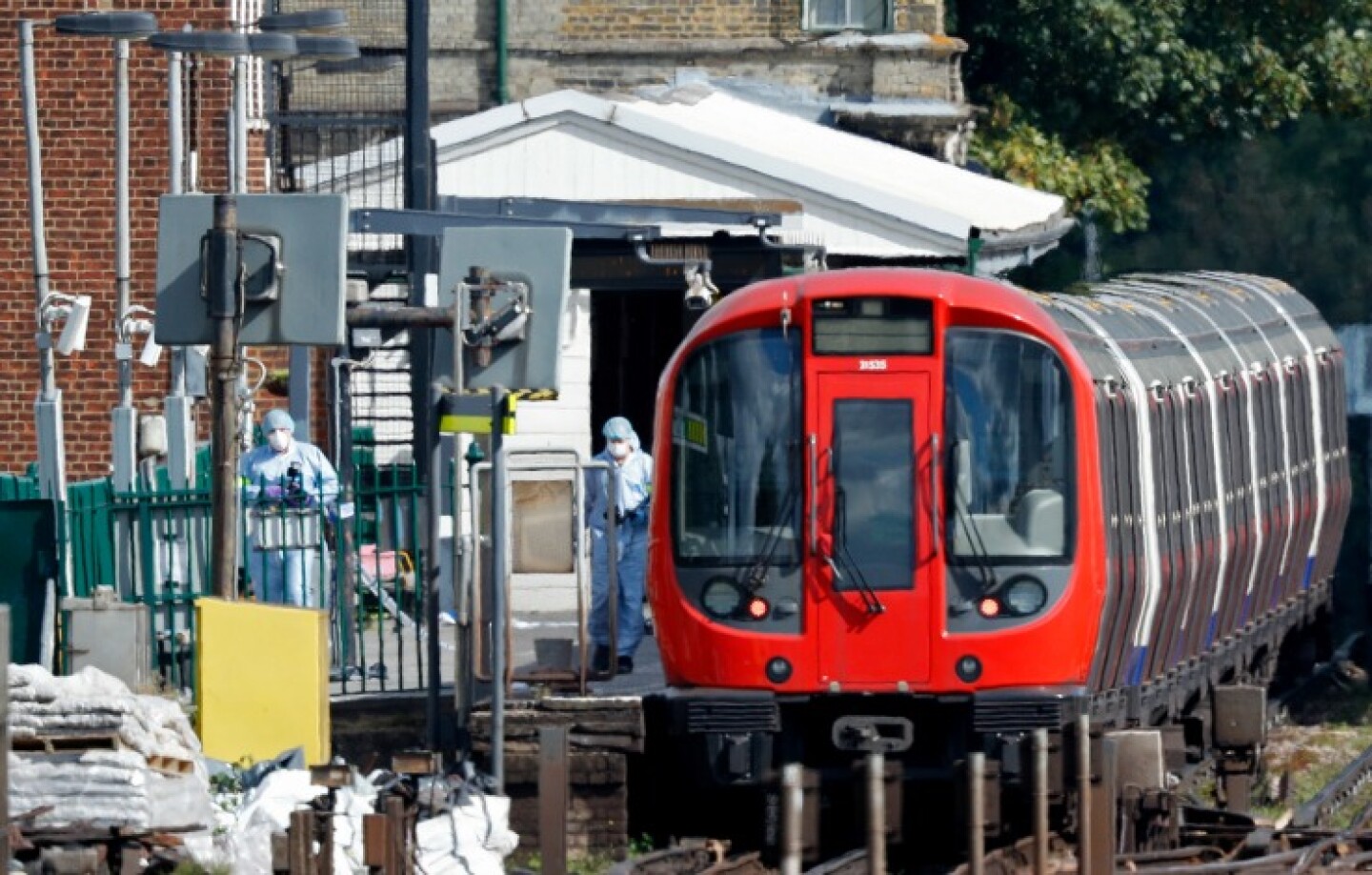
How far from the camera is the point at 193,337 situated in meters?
14.5

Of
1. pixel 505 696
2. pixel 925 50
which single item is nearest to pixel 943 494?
pixel 505 696

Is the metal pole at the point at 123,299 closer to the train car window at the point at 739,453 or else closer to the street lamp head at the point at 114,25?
the street lamp head at the point at 114,25

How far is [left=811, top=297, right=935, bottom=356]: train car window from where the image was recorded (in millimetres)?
15555

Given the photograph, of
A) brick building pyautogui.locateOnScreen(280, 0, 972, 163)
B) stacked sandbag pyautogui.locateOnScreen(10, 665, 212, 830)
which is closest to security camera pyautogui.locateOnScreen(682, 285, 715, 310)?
stacked sandbag pyautogui.locateOnScreen(10, 665, 212, 830)

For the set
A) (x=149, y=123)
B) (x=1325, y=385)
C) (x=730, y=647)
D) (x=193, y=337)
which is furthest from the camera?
(x=149, y=123)

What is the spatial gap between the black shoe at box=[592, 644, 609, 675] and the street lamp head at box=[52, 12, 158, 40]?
553 centimetres

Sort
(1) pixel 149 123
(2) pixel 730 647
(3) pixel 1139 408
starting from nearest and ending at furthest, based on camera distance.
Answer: (2) pixel 730 647
(3) pixel 1139 408
(1) pixel 149 123

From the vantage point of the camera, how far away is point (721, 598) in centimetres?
1558

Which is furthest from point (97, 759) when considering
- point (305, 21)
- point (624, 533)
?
point (305, 21)

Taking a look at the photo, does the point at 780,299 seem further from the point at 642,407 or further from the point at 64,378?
the point at 64,378

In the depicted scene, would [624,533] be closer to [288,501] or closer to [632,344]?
[288,501]

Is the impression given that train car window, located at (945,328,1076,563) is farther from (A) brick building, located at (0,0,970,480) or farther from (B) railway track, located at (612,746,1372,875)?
(A) brick building, located at (0,0,970,480)

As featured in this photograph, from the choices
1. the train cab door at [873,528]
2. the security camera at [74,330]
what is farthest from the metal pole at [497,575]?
the security camera at [74,330]

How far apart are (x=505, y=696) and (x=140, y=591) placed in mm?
2533
